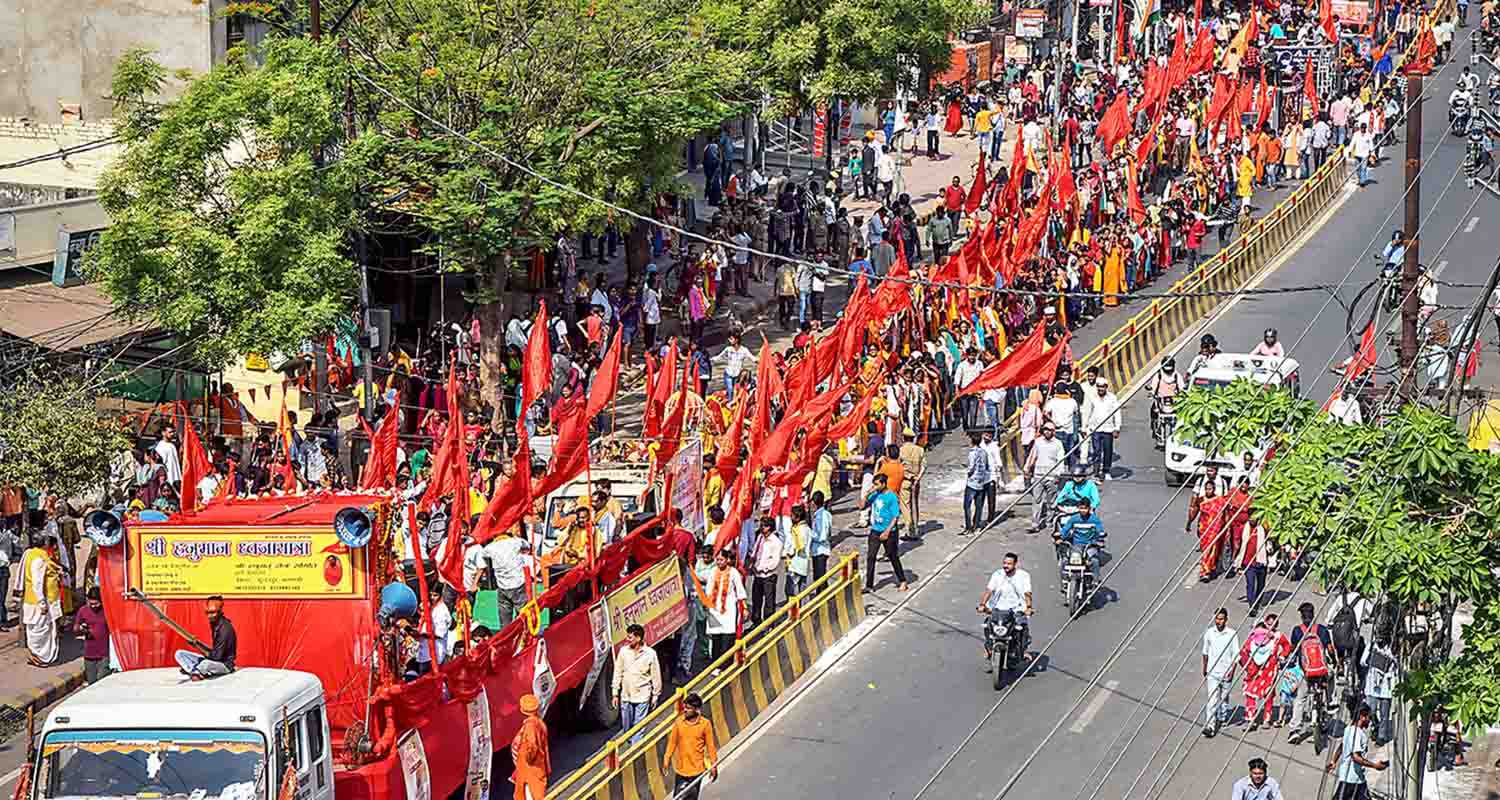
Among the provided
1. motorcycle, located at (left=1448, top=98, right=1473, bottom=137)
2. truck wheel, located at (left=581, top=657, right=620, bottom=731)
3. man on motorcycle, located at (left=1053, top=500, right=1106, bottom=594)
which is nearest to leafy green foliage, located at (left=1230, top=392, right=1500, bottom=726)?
truck wheel, located at (left=581, top=657, right=620, bottom=731)

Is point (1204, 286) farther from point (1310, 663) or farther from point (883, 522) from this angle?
point (1310, 663)

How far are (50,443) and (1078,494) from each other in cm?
1097

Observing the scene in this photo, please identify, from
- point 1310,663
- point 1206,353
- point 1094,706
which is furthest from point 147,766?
point 1206,353

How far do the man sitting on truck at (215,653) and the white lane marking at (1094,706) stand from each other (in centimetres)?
841

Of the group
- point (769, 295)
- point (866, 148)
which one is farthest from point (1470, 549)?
point (866, 148)

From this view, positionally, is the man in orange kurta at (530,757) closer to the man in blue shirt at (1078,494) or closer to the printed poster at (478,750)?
the printed poster at (478,750)

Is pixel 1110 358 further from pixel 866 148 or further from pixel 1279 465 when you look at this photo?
pixel 1279 465

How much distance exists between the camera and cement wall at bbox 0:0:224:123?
121 ft

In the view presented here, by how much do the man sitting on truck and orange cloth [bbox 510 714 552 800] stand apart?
230 cm

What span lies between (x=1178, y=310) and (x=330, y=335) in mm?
15230

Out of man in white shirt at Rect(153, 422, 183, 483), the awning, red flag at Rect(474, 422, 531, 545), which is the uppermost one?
red flag at Rect(474, 422, 531, 545)

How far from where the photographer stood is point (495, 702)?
19.7 m

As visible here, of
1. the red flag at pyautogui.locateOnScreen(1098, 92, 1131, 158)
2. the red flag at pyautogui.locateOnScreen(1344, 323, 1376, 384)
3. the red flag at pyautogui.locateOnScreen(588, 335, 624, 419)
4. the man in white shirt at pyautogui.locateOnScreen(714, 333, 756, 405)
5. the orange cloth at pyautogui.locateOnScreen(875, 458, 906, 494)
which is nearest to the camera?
the red flag at pyautogui.locateOnScreen(588, 335, 624, 419)

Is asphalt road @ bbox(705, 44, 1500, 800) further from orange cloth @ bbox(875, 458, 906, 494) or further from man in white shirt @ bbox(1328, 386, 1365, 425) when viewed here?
man in white shirt @ bbox(1328, 386, 1365, 425)
